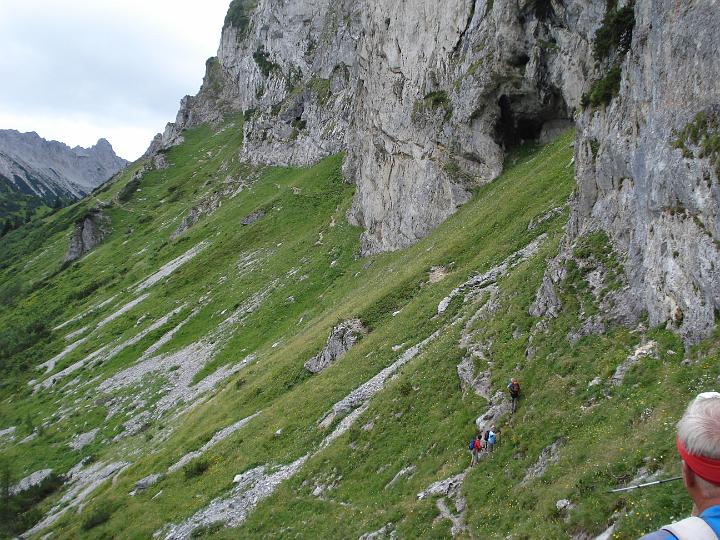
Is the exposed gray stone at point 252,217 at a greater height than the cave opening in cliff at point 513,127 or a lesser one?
greater

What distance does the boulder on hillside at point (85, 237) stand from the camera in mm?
142250

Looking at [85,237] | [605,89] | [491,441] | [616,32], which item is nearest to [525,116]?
[605,89]

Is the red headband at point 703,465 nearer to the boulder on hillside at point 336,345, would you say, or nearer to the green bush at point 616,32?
the green bush at point 616,32

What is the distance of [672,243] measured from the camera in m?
16.8

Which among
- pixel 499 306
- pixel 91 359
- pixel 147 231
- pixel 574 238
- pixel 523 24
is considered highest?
pixel 147 231

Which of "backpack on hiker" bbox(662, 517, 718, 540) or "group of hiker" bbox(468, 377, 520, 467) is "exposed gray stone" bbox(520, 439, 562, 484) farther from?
"backpack on hiker" bbox(662, 517, 718, 540)

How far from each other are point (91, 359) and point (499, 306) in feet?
218

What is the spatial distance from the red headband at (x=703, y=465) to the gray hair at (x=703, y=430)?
0.03m

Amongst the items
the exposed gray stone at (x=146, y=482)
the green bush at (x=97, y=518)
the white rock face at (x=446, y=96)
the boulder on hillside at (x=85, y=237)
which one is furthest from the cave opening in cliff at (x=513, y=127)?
the boulder on hillside at (x=85, y=237)

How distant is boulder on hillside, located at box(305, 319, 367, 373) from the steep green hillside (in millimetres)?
1241

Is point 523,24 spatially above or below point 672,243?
above

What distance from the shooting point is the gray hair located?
3.79 meters

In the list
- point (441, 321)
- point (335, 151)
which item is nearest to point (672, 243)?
point (441, 321)

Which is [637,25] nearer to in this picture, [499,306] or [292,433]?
[499,306]
